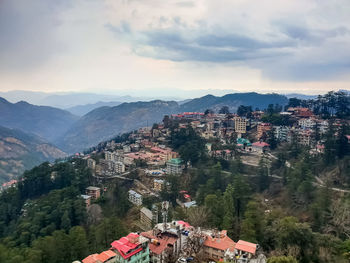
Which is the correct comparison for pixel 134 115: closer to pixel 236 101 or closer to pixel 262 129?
pixel 236 101

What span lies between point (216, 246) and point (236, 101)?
137 meters

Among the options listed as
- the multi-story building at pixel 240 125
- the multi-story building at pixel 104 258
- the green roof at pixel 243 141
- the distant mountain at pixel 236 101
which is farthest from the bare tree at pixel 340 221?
the distant mountain at pixel 236 101

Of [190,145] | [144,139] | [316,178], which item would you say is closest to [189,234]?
[316,178]

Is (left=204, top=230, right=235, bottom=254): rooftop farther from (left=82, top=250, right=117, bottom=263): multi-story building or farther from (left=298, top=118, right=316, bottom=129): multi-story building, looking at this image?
(left=298, top=118, right=316, bottom=129): multi-story building

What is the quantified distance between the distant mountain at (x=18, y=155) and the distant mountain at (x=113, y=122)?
2488 centimetres

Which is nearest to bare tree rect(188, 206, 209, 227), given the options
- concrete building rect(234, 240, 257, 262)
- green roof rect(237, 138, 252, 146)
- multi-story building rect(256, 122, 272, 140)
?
concrete building rect(234, 240, 257, 262)

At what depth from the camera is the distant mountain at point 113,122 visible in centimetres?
14638

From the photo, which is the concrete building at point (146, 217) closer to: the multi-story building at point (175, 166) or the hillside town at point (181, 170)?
the hillside town at point (181, 170)

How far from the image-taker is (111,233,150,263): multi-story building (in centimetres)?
1415

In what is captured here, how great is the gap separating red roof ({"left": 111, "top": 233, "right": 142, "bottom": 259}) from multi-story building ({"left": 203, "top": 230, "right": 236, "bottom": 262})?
13.9 feet

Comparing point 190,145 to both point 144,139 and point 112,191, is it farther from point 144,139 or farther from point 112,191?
point 144,139

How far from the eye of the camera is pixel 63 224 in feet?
87.9

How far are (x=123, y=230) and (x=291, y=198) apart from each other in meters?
15.7

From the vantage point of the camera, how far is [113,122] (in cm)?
16238
